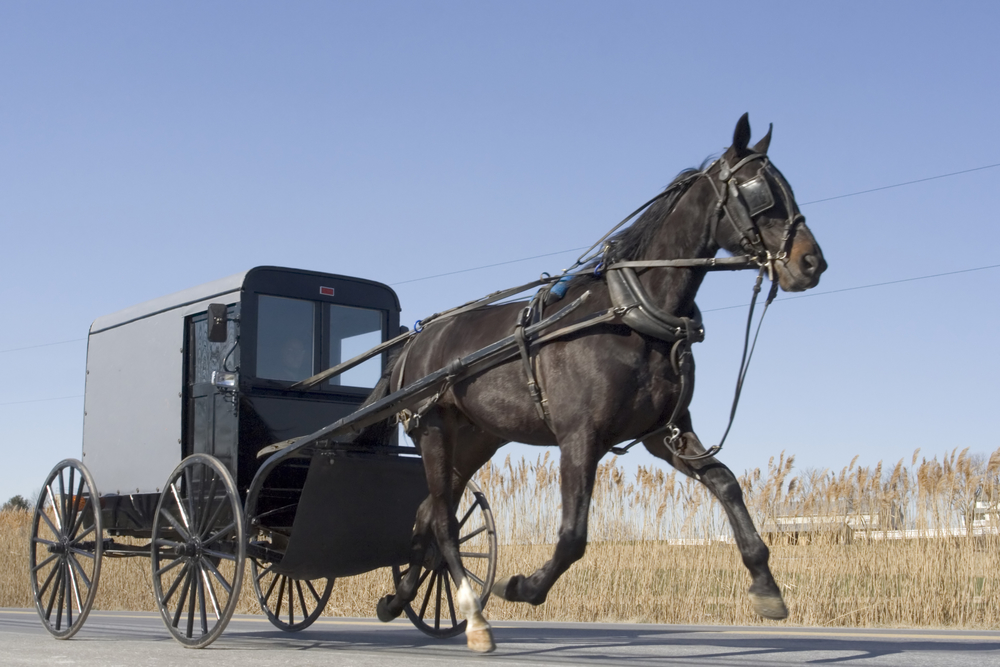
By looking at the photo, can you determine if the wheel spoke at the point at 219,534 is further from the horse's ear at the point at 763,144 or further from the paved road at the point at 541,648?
the horse's ear at the point at 763,144

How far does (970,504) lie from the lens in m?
10.3

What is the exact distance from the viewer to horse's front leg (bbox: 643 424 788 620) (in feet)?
16.7

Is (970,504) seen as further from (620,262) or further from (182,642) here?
(182,642)

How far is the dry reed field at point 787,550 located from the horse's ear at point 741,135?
6.04 m

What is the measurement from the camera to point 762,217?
517 cm

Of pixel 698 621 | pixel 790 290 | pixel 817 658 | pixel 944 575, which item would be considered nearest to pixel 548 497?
pixel 698 621

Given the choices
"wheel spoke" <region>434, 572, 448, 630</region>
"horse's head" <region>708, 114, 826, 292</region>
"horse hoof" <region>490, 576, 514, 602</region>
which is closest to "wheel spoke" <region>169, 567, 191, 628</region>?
"wheel spoke" <region>434, 572, 448, 630</region>

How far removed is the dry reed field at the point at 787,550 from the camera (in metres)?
9.90

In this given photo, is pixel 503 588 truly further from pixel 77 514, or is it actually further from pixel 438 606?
pixel 77 514

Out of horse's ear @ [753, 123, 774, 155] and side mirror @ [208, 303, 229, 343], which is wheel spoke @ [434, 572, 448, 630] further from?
horse's ear @ [753, 123, 774, 155]

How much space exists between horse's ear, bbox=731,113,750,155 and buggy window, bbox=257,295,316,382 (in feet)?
13.2

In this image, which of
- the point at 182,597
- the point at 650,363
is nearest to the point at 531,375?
the point at 650,363

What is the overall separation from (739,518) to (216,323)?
4079 mm

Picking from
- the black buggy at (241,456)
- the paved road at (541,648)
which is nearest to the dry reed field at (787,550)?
the paved road at (541,648)
